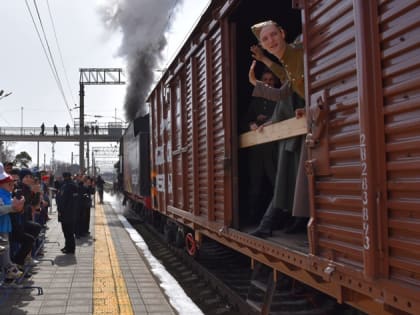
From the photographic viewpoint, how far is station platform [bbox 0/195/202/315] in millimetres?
6039

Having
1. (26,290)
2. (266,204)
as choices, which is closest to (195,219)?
(266,204)

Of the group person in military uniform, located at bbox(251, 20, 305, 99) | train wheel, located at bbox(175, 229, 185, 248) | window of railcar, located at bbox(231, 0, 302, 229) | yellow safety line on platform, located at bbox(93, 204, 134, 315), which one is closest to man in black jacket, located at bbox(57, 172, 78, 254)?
yellow safety line on platform, located at bbox(93, 204, 134, 315)

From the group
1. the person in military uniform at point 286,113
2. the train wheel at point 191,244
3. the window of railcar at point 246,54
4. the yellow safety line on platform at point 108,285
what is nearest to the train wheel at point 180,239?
the train wheel at point 191,244

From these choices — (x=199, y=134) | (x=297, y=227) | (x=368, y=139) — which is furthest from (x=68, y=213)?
(x=368, y=139)

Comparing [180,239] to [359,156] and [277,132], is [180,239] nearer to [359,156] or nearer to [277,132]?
[277,132]

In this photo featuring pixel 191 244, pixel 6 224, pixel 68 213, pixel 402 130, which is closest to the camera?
pixel 402 130

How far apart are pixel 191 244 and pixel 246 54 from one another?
12.1 ft

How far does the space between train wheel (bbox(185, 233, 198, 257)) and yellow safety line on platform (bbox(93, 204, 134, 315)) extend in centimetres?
123

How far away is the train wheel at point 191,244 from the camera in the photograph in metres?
8.38

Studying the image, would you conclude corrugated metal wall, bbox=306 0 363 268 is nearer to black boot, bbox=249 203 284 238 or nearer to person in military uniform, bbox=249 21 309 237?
person in military uniform, bbox=249 21 309 237

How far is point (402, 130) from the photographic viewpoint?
248 centimetres

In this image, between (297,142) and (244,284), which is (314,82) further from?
(244,284)

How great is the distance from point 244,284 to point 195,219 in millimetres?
1303

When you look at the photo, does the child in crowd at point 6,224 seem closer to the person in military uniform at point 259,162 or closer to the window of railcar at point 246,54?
the window of railcar at point 246,54
